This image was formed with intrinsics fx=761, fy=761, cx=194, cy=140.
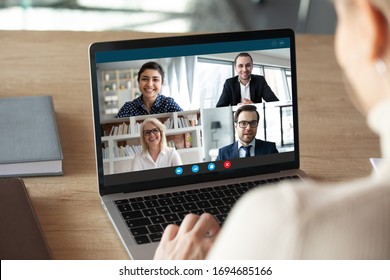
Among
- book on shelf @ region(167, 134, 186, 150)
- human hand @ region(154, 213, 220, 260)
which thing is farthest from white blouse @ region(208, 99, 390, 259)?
book on shelf @ region(167, 134, 186, 150)

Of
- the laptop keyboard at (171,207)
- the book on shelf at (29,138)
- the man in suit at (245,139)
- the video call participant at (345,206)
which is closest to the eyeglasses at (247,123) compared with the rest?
the man in suit at (245,139)

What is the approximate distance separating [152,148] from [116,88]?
5.0 inches

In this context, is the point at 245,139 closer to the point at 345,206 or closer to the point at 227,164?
the point at 227,164

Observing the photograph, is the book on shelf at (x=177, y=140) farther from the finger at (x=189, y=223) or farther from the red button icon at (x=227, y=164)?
the finger at (x=189, y=223)

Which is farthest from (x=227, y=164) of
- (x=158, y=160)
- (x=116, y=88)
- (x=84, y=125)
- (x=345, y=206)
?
(x=345, y=206)

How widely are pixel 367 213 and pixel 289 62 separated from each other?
90 cm

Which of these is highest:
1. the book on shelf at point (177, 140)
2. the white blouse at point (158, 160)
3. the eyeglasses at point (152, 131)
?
the eyeglasses at point (152, 131)

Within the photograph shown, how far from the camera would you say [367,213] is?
1.98ft

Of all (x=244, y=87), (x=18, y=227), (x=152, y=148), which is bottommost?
(x=18, y=227)

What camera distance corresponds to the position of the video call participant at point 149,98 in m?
1.38

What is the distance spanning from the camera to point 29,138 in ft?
5.03

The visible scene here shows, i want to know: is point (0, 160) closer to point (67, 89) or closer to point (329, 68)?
point (67, 89)

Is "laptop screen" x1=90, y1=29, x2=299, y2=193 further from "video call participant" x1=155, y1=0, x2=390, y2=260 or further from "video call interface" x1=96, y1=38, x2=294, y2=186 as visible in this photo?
"video call participant" x1=155, y1=0, x2=390, y2=260

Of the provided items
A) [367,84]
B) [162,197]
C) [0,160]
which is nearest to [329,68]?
[162,197]
